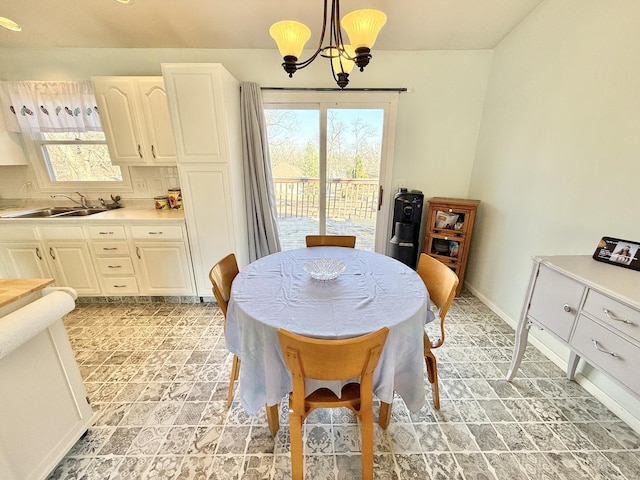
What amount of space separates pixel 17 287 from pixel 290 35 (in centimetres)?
171

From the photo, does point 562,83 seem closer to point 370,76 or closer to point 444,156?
point 444,156

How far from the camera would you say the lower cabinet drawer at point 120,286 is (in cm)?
257

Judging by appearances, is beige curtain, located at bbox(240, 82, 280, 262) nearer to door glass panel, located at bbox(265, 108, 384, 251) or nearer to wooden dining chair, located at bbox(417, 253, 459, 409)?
door glass panel, located at bbox(265, 108, 384, 251)

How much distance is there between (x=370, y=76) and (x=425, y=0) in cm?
73

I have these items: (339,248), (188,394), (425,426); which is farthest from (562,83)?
(188,394)

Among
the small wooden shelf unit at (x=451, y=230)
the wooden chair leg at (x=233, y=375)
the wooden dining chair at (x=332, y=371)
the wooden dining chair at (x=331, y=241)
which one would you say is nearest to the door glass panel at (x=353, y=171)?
the small wooden shelf unit at (x=451, y=230)

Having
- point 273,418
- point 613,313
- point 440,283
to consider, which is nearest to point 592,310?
point 613,313

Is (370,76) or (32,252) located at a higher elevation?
(370,76)

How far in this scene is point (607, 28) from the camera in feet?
5.00

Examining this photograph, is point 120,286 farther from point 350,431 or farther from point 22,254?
point 350,431

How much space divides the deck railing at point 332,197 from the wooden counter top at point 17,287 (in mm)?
2150

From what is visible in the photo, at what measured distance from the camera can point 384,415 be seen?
1.40 m

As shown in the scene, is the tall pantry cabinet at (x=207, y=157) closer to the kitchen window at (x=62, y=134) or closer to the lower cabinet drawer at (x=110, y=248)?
the lower cabinet drawer at (x=110, y=248)

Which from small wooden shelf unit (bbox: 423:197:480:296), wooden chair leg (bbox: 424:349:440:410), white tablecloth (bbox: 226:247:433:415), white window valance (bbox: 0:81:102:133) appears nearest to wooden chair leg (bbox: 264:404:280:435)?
white tablecloth (bbox: 226:247:433:415)
